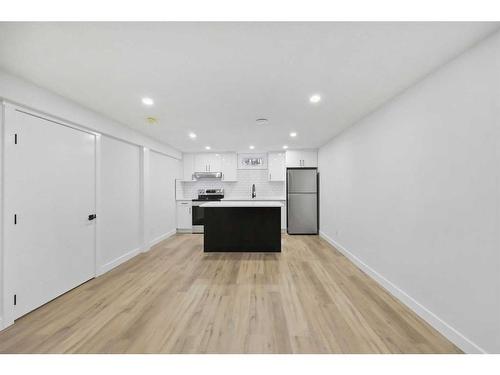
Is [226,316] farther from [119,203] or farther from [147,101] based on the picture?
[119,203]

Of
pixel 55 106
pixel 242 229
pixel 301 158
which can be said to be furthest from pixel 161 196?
pixel 301 158

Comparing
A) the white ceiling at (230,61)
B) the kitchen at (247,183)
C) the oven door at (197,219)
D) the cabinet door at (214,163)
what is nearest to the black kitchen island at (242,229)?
the kitchen at (247,183)

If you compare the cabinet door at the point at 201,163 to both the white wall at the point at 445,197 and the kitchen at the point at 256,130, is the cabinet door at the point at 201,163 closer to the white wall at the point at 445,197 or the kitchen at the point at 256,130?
the kitchen at the point at 256,130

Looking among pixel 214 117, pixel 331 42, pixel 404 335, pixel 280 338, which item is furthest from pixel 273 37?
pixel 404 335

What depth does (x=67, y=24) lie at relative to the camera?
54.7 inches

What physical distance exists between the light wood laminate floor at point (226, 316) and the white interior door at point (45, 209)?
260 millimetres

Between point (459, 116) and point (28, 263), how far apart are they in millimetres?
4267

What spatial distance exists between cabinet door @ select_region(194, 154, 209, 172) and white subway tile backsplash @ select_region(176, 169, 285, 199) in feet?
1.31

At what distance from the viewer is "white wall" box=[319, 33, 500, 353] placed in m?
1.48

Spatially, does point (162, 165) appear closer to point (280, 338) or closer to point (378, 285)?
point (280, 338)

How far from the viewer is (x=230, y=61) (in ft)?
5.78

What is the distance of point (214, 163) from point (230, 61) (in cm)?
476

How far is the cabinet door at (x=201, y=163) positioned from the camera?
6422mm

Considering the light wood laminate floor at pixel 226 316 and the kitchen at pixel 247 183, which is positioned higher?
the kitchen at pixel 247 183
